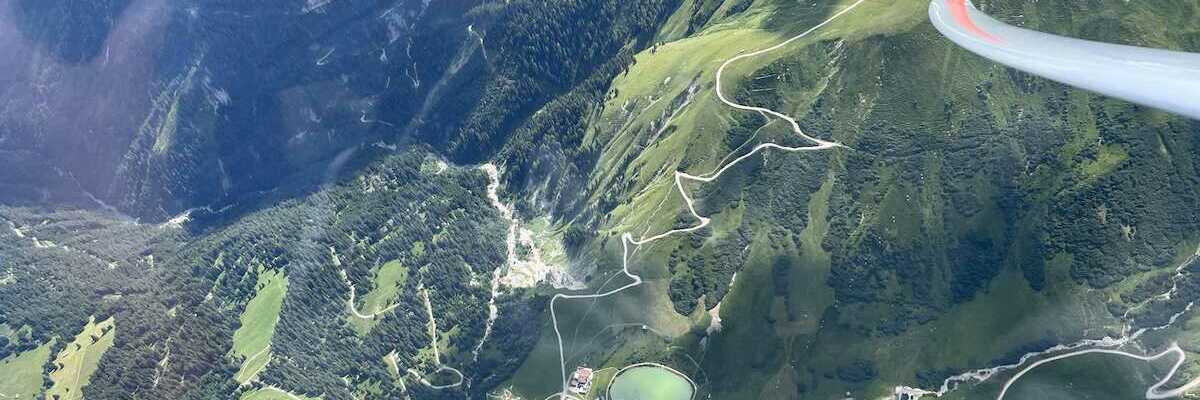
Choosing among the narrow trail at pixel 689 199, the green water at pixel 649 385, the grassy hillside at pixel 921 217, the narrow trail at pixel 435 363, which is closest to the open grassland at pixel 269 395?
the narrow trail at pixel 435 363

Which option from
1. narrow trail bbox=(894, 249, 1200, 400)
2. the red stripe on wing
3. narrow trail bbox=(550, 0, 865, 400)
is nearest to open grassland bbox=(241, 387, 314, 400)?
narrow trail bbox=(550, 0, 865, 400)

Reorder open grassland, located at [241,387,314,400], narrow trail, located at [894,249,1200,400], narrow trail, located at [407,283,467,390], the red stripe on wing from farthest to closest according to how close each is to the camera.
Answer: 1. open grassland, located at [241,387,314,400]
2. narrow trail, located at [407,283,467,390]
3. the red stripe on wing
4. narrow trail, located at [894,249,1200,400]

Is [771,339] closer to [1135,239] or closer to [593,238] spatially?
[593,238]

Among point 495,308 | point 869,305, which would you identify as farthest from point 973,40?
point 495,308

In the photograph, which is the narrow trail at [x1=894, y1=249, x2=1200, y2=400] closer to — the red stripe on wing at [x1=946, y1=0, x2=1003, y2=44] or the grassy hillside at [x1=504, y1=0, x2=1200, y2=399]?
Answer: the grassy hillside at [x1=504, y1=0, x2=1200, y2=399]

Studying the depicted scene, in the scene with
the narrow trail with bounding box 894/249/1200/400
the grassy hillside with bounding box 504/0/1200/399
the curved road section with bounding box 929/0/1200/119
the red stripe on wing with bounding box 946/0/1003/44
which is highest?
the curved road section with bounding box 929/0/1200/119
